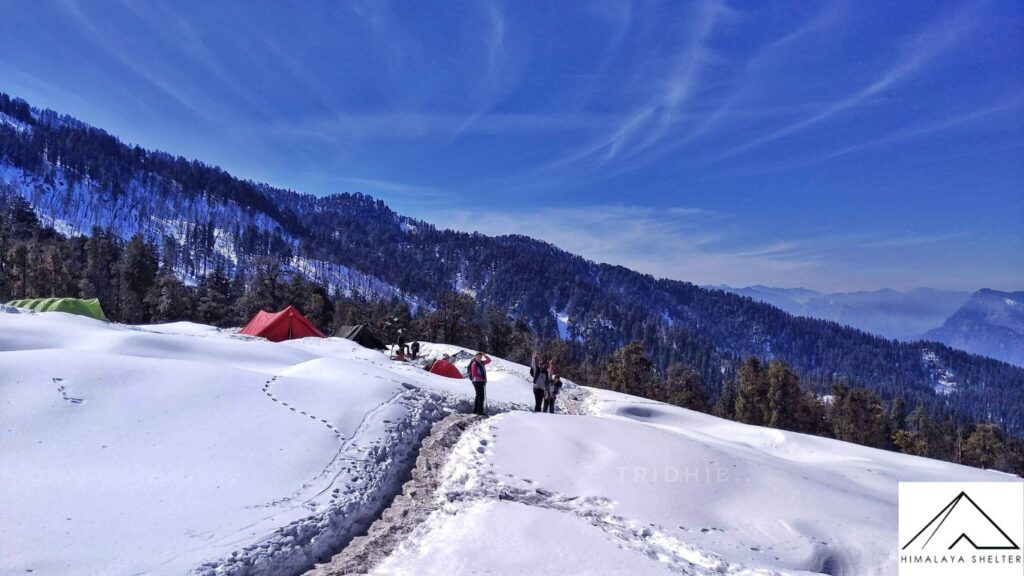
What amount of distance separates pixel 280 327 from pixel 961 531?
3260 centimetres

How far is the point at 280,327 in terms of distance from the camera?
104 feet

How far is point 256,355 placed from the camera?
16.9 meters

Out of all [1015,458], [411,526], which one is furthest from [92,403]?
[1015,458]

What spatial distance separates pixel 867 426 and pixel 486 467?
55.7 meters

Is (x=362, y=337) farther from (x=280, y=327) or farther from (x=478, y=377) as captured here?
(x=478, y=377)

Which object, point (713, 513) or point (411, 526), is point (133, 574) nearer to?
point (411, 526)

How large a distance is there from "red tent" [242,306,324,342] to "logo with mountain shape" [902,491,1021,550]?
104 feet

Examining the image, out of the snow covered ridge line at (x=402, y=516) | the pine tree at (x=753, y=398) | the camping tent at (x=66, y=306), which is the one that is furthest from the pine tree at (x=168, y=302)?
the pine tree at (x=753, y=398)

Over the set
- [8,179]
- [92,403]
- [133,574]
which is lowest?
[133,574]

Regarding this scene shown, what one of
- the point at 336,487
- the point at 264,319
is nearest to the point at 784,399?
the point at 264,319

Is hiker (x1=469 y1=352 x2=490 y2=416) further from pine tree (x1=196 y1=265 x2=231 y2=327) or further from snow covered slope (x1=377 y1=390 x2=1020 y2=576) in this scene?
pine tree (x1=196 y1=265 x2=231 y2=327)

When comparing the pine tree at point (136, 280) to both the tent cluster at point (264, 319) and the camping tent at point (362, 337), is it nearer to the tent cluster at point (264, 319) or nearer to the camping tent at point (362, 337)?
the tent cluster at point (264, 319)

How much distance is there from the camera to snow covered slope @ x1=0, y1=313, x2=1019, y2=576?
588 cm

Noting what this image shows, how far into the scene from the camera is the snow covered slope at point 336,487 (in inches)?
231
